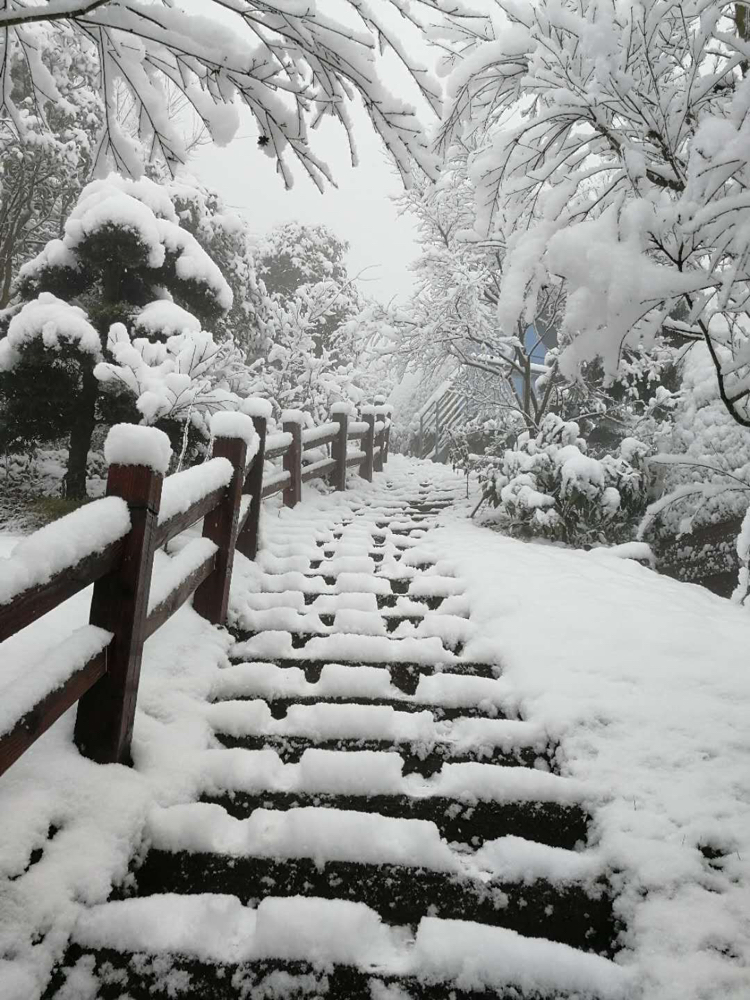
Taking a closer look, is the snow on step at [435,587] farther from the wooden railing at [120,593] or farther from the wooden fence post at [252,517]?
the wooden railing at [120,593]

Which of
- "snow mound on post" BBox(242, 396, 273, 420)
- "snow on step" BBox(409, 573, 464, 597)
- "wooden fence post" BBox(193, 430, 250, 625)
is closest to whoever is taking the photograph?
"wooden fence post" BBox(193, 430, 250, 625)

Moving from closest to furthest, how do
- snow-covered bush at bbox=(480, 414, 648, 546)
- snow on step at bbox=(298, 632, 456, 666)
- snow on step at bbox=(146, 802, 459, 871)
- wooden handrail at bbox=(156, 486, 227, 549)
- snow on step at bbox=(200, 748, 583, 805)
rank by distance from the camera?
snow on step at bbox=(146, 802, 459, 871) → snow on step at bbox=(200, 748, 583, 805) → wooden handrail at bbox=(156, 486, 227, 549) → snow on step at bbox=(298, 632, 456, 666) → snow-covered bush at bbox=(480, 414, 648, 546)

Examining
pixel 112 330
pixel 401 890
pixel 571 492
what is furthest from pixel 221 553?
pixel 112 330

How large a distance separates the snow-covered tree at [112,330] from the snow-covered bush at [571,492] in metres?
3.16

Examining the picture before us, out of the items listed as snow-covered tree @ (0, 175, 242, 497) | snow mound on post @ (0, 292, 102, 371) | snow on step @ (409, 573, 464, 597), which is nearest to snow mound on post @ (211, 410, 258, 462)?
snow on step @ (409, 573, 464, 597)

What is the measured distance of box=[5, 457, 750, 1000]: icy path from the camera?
1.26m

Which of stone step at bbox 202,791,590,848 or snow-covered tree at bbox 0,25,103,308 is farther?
snow-covered tree at bbox 0,25,103,308

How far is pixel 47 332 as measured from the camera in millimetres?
6102

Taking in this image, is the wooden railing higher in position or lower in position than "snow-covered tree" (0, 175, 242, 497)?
lower

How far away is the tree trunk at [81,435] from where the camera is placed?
21.8 ft

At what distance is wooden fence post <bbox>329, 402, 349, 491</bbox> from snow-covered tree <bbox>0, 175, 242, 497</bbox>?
62.8 inches

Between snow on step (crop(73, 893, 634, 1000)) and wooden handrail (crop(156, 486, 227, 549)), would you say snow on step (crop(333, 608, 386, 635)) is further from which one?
snow on step (crop(73, 893, 634, 1000))

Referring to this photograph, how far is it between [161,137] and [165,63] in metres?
0.22

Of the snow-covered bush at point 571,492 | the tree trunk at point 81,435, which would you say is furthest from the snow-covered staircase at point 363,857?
the tree trunk at point 81,435
